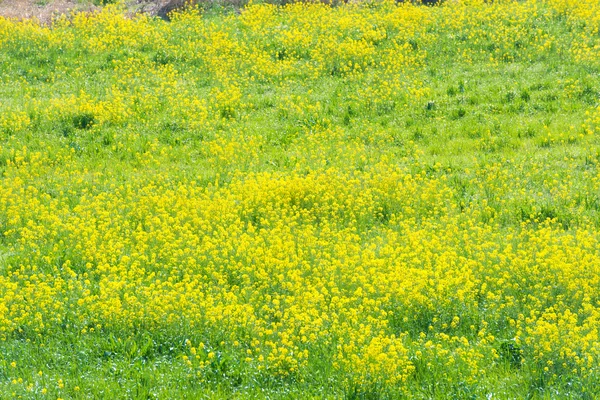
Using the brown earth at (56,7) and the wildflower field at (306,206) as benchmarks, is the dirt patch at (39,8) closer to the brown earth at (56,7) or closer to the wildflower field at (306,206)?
the brown earth at (56,7)

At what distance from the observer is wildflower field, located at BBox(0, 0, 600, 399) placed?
25.4 feet

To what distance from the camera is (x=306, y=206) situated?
11.9 m

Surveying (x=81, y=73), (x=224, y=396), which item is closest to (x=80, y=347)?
(x=224, y=396)

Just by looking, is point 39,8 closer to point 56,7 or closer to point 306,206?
point 56,7

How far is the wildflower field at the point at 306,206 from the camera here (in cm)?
774

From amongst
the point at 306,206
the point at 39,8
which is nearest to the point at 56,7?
the point at 39,8

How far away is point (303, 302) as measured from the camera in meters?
8.73

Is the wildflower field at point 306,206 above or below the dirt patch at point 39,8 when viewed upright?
below

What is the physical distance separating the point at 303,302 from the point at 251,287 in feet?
3.01

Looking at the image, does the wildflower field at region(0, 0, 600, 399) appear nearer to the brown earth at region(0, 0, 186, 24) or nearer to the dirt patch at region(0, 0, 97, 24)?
the brown earth at region(0, 0, 186, 24)

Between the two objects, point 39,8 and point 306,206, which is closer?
point 306,206

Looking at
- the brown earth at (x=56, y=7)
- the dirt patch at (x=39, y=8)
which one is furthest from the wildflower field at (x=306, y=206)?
the dirt patch at (x=39, y=8)

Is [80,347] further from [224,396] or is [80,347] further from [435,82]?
[435,82]

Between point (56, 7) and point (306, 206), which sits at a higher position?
point (56, 7)
